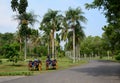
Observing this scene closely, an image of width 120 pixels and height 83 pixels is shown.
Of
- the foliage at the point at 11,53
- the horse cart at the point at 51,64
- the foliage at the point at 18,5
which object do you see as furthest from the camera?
the foliage at the point at 18,5

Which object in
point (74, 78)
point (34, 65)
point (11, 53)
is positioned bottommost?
point (74, 78)

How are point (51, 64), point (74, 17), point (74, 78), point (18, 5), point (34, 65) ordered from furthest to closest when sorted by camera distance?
point (74, 17)
point (18, 5)
point (51, 64)
point (34, 65)
point (74, 78)

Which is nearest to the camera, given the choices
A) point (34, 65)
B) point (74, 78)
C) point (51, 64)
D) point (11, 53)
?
point (74, 78)

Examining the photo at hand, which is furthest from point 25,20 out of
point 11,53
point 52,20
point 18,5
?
point 11,53

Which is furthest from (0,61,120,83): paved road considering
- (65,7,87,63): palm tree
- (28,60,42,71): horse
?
(65,7,87,63): palm tree

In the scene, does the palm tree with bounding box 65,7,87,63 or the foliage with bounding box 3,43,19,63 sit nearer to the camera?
the foliage with bounding box 3,43,19,63

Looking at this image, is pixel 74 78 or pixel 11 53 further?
pixel 11 53

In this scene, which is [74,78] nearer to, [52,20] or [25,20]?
[25,20]

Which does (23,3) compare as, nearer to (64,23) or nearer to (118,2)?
(64,23)

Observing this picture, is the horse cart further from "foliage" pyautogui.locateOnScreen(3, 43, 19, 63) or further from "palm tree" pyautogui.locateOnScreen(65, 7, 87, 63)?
"palm tree" pyautogui.locateOnScreen(65, 7, 87, 63)

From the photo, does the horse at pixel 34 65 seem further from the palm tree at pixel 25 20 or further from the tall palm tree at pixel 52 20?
the tall palm tree at pixel 52 20

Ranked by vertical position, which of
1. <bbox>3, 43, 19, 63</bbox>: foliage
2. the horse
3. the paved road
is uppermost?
<bbox>3, 43, 19, 63</bbox>: foliage

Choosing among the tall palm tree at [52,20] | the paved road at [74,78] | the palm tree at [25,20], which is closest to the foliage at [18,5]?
the palm tree at [25,20]

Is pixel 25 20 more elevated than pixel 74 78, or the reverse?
pixel 25 20
